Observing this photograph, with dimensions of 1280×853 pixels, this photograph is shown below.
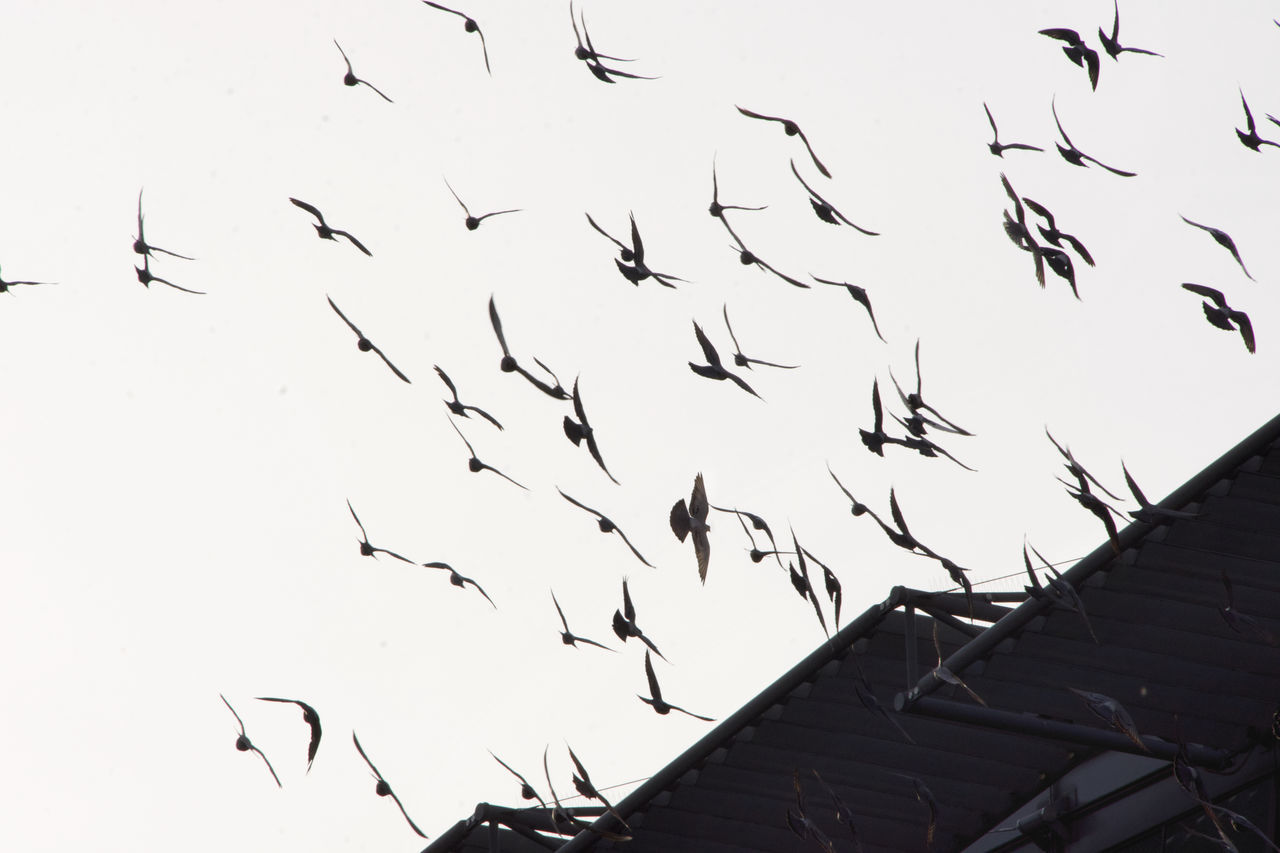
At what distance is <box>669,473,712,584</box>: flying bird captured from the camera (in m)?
8.27

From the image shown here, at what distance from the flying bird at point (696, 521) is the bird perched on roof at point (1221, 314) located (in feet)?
9.43

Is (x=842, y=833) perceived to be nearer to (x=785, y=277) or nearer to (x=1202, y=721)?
(x=1202, y=721)

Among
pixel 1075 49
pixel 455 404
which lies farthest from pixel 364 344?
pixel 1075 49

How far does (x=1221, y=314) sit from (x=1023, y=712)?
3739mm

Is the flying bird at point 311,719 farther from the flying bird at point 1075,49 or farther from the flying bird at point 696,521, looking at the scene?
the flying bird at point 1075,49

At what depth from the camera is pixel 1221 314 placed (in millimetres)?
9172

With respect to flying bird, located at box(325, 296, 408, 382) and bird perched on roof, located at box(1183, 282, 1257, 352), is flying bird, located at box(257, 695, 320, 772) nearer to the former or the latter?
flying bird, located at box(325, 296, 408, 382)

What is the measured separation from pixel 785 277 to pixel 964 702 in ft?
16.1

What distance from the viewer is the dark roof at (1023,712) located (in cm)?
1052

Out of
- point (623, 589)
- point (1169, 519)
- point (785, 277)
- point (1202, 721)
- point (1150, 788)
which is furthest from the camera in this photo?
point (1150, 788)

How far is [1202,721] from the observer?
40.2 feet

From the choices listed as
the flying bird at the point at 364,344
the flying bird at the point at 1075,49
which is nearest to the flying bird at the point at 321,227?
the flying bird at the point at 364,344

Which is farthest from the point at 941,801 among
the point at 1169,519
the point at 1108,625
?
the point at 1169,519

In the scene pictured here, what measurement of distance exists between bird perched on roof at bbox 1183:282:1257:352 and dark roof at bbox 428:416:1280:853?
1.98 ft
